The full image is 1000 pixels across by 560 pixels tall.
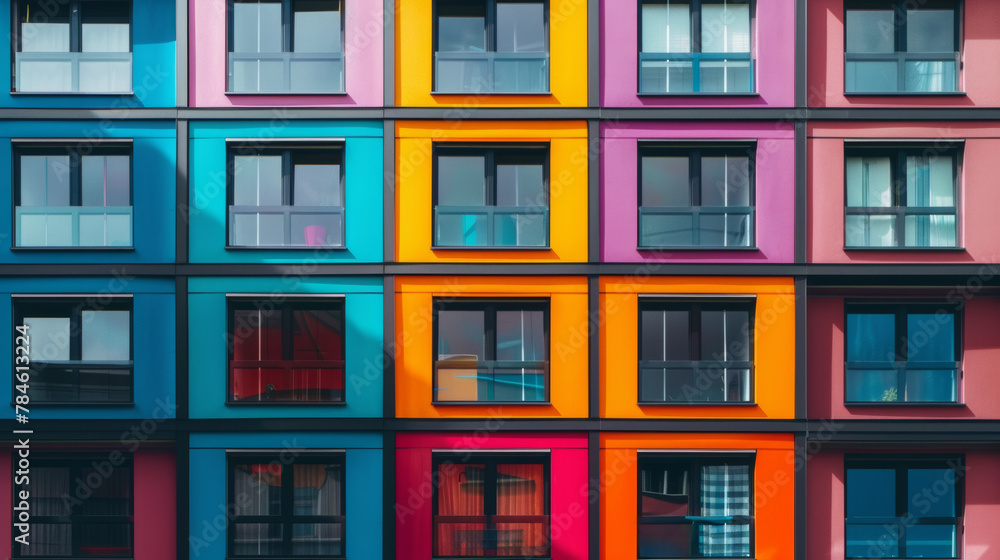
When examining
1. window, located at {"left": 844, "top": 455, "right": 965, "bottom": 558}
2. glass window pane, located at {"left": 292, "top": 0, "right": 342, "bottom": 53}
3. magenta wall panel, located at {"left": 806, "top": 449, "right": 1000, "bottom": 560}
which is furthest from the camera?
glass window pane, located at {"left": 292, "top": 0, "right": 342, "bottom": 53}

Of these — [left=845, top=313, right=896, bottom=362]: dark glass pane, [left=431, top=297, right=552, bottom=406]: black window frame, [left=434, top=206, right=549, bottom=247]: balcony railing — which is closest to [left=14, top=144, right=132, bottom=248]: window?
[left=434, top=206, right=549, bottom=247]: balcony railing

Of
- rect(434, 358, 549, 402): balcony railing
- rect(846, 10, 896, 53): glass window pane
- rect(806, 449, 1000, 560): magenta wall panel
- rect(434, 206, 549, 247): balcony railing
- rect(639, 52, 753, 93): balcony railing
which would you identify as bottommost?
rect(806, 449, 1000, 560): magenta wall panel

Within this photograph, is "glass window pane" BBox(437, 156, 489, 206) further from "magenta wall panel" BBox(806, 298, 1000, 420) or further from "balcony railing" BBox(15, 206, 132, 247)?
"magenta wall panel" BBox(806, 298, 1000, 420)

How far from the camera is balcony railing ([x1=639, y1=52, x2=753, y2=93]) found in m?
12.0

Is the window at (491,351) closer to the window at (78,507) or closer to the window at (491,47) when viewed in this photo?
the window at (491,47)

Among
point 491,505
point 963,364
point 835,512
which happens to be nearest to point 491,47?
point 491,505

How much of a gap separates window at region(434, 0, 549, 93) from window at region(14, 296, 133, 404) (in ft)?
22.9

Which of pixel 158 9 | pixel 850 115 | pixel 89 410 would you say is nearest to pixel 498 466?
pixel 89 410

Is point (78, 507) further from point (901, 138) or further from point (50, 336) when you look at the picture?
point (901, 138)

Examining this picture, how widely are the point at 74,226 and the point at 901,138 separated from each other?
14.3m

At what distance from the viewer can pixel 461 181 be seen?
39.7 feet

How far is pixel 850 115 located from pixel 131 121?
12.4 meters

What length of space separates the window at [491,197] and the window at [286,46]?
2477 mm

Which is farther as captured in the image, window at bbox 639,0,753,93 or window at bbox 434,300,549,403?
window at bbox 639,0,753,93
